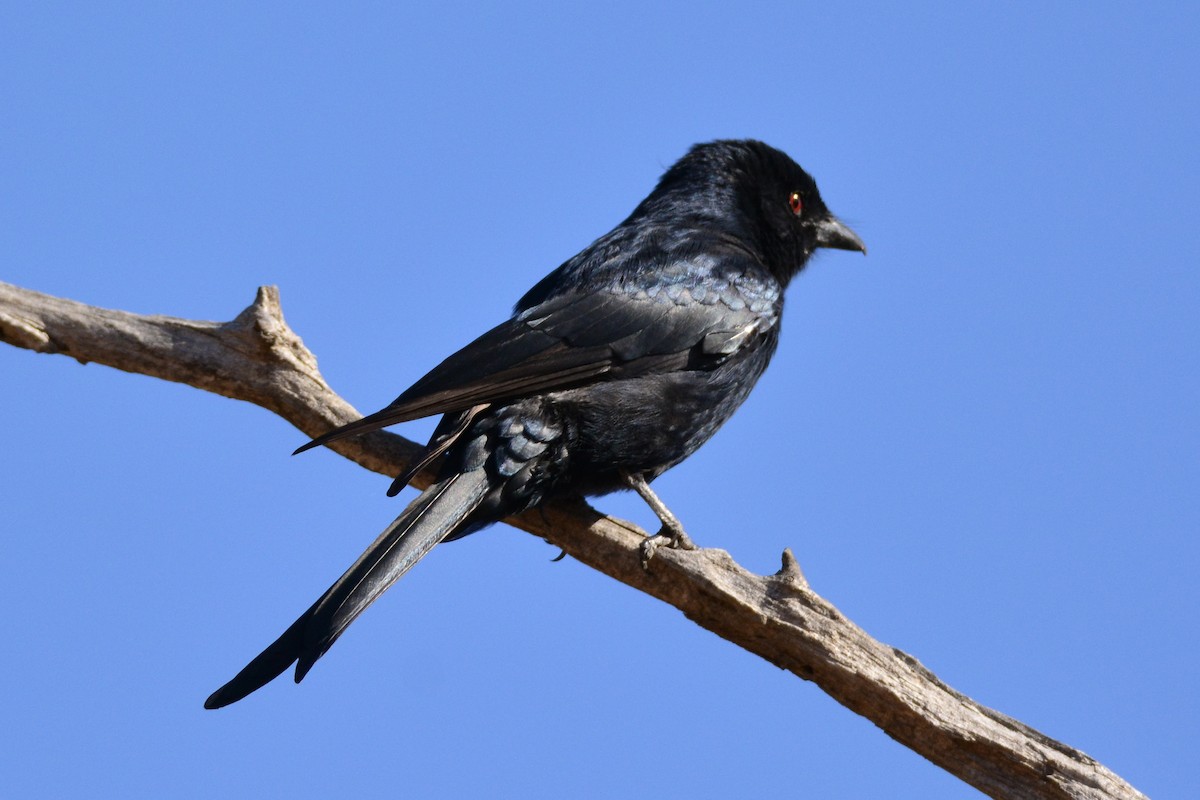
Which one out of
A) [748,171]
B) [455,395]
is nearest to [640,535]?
[455,395]

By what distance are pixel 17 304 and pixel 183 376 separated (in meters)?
0.73

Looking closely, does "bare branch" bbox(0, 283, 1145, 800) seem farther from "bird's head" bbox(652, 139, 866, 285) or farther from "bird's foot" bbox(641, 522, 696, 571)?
"bird's head" bbox(652, 139, 866, 285)

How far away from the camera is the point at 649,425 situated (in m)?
5.72

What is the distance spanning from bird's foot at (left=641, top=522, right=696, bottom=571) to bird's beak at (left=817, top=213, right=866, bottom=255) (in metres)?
2.96

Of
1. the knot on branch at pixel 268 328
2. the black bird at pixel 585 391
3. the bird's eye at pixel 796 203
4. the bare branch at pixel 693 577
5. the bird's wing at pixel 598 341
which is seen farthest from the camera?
the bird's eye at pixel 796 203

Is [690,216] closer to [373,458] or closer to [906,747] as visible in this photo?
[373,458]

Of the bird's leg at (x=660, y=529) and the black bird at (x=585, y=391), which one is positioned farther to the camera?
the bird's leg at (x=660, y=529)

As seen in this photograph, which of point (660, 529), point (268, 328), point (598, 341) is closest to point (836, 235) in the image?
point (598, 341)

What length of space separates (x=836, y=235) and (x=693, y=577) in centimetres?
330

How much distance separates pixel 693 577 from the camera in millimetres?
5105

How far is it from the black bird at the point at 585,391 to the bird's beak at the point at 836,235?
85cm

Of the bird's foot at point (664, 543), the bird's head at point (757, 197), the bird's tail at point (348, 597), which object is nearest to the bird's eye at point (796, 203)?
the bird's head at point (757, 197)

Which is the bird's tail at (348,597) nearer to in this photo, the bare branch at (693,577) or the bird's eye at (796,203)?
the bare branch at (693,577)

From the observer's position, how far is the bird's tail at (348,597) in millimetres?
4770
